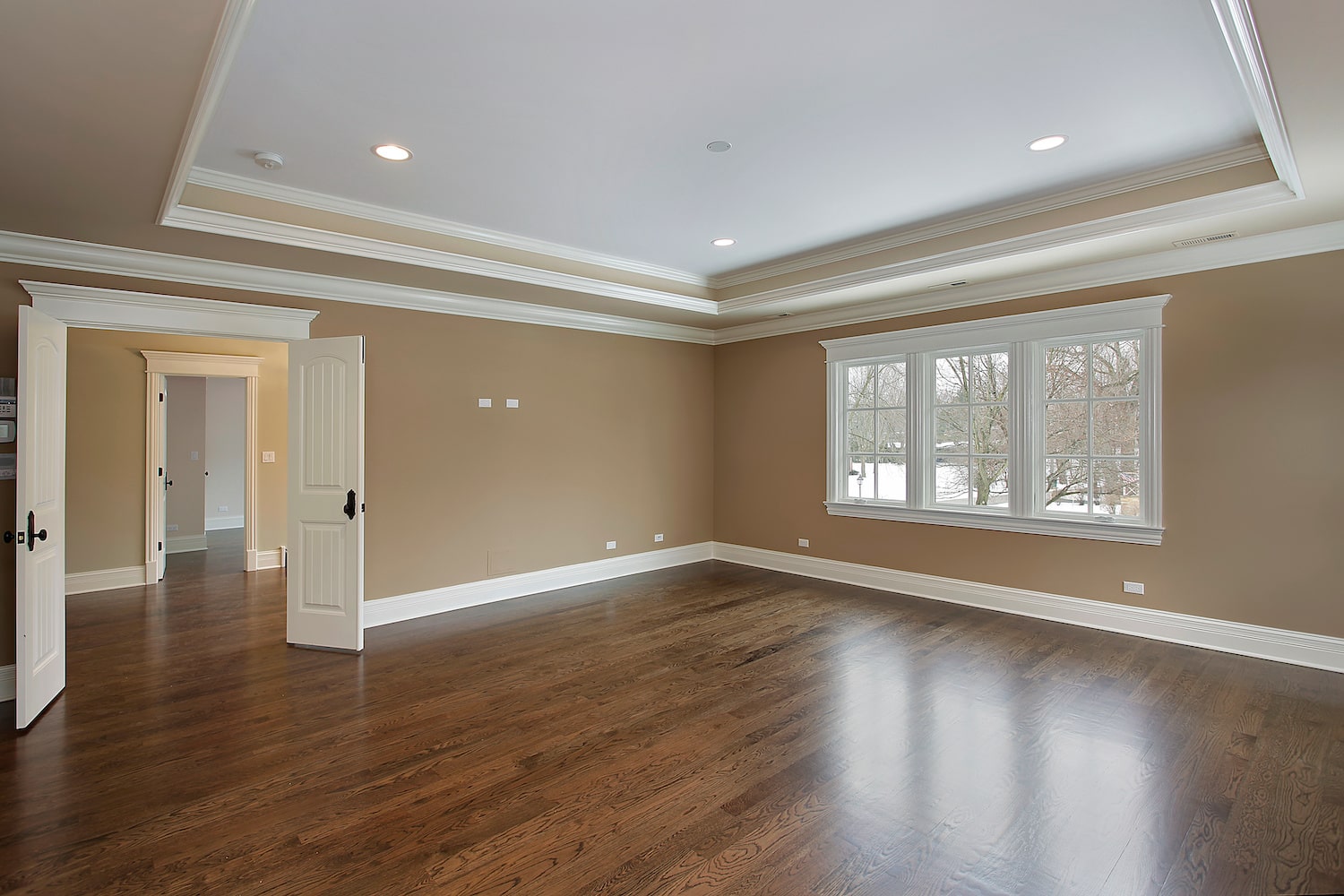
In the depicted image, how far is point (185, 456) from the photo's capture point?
8.14 meters

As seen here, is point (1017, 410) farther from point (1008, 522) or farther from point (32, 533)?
point (32, 533)

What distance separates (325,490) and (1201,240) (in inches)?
235

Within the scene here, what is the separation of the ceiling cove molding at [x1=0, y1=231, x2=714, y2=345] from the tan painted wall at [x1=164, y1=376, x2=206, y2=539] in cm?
471

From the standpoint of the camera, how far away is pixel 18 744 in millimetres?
3006

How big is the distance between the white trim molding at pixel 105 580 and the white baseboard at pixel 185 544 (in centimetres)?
203

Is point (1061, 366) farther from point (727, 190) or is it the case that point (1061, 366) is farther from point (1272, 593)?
point (727, 190)

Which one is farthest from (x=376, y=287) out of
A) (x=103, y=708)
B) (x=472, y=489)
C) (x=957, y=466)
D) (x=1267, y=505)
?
(x=1267, y=505)

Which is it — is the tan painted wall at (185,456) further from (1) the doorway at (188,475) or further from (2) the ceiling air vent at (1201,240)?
(2) the ceiling air vent at (1201,240)

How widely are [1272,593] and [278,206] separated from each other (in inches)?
261

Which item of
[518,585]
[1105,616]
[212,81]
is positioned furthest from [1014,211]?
[518,585]

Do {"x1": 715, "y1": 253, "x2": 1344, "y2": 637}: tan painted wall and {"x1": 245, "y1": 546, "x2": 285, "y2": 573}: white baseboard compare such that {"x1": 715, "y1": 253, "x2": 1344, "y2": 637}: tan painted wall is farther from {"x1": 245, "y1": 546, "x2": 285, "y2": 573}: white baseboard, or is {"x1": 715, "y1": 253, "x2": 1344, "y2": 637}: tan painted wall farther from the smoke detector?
{"x1": 245, "y1": 546, "x2": 285, "y2": 573}: white baseboard

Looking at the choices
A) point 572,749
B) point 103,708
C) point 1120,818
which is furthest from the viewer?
point 103,708

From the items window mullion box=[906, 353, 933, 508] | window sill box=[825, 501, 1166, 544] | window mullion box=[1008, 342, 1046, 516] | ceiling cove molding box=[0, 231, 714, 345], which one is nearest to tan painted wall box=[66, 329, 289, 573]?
ceiling cove molding box=[0, 231, 714, 345]

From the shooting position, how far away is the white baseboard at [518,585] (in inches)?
198
